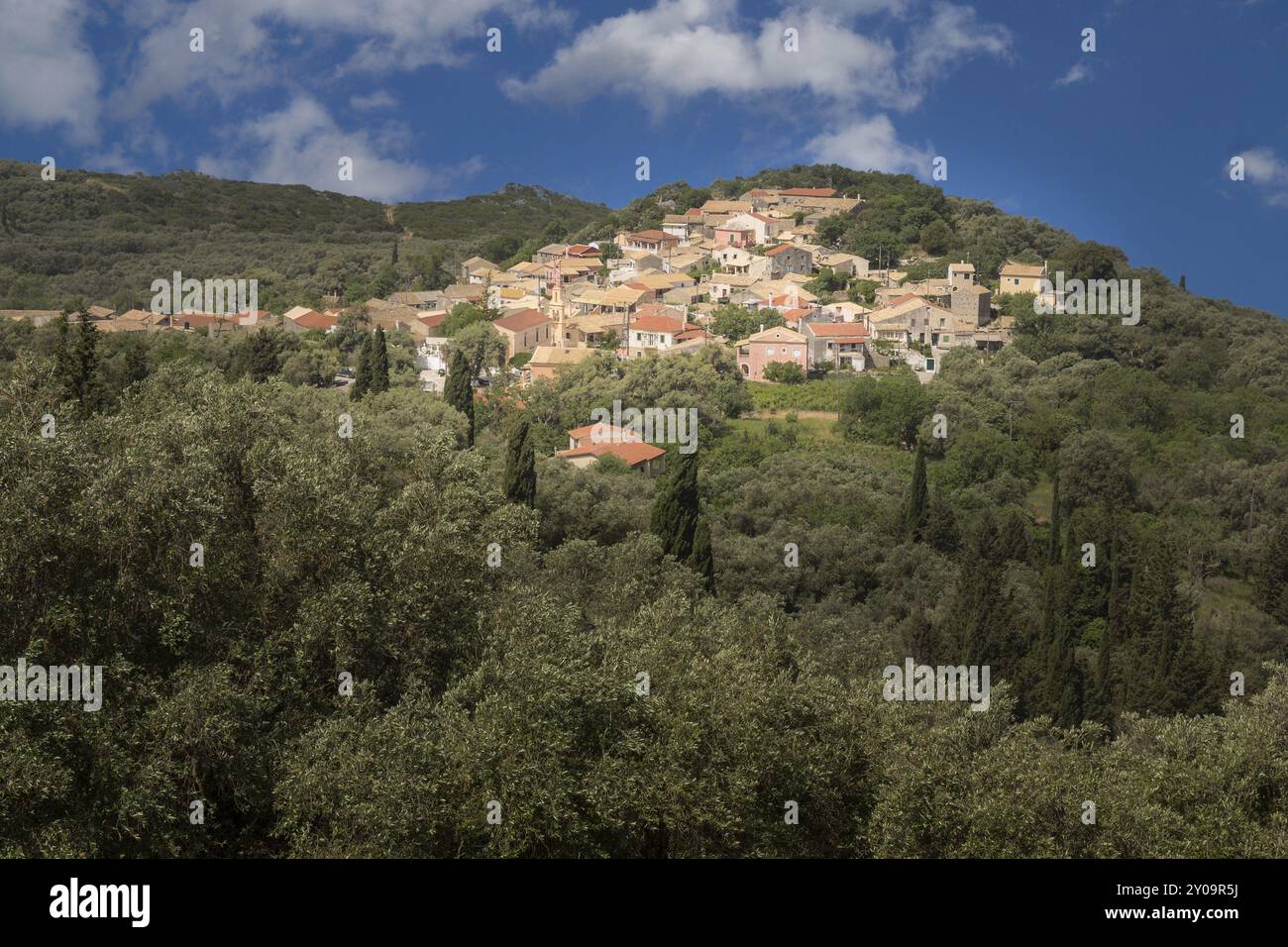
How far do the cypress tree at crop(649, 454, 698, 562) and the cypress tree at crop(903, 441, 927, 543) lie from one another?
9486mm

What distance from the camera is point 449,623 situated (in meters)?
14.6

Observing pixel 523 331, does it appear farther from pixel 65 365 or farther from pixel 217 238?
pixel 217 238

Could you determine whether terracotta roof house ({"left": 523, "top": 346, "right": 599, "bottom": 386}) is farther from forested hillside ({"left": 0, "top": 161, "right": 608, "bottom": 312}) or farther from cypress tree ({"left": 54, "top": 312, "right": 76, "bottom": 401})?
cypress tree ({"left": 54, "top": 312, "right": 76, "bottom": 401})

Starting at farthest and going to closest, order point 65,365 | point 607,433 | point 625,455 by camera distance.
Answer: point 607,433 < point 625,455 < point 65,365

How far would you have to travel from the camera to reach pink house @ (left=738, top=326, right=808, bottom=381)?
53281 millimetres

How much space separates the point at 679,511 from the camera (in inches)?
1160

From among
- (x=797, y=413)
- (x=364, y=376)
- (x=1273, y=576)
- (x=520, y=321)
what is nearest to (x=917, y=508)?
(x=1273, y=576)

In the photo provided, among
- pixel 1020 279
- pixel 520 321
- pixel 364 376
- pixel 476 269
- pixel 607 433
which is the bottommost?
pixel 607 433

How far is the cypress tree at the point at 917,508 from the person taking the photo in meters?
36.6

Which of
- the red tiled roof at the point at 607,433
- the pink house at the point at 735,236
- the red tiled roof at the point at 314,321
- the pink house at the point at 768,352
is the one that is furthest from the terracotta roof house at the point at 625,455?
the pink house at the point at 735,236

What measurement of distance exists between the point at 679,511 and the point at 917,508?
10.4 meters

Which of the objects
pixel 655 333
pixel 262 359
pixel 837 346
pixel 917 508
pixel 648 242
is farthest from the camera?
pixel 648 242

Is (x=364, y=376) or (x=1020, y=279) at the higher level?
(x=1020, y=279)
